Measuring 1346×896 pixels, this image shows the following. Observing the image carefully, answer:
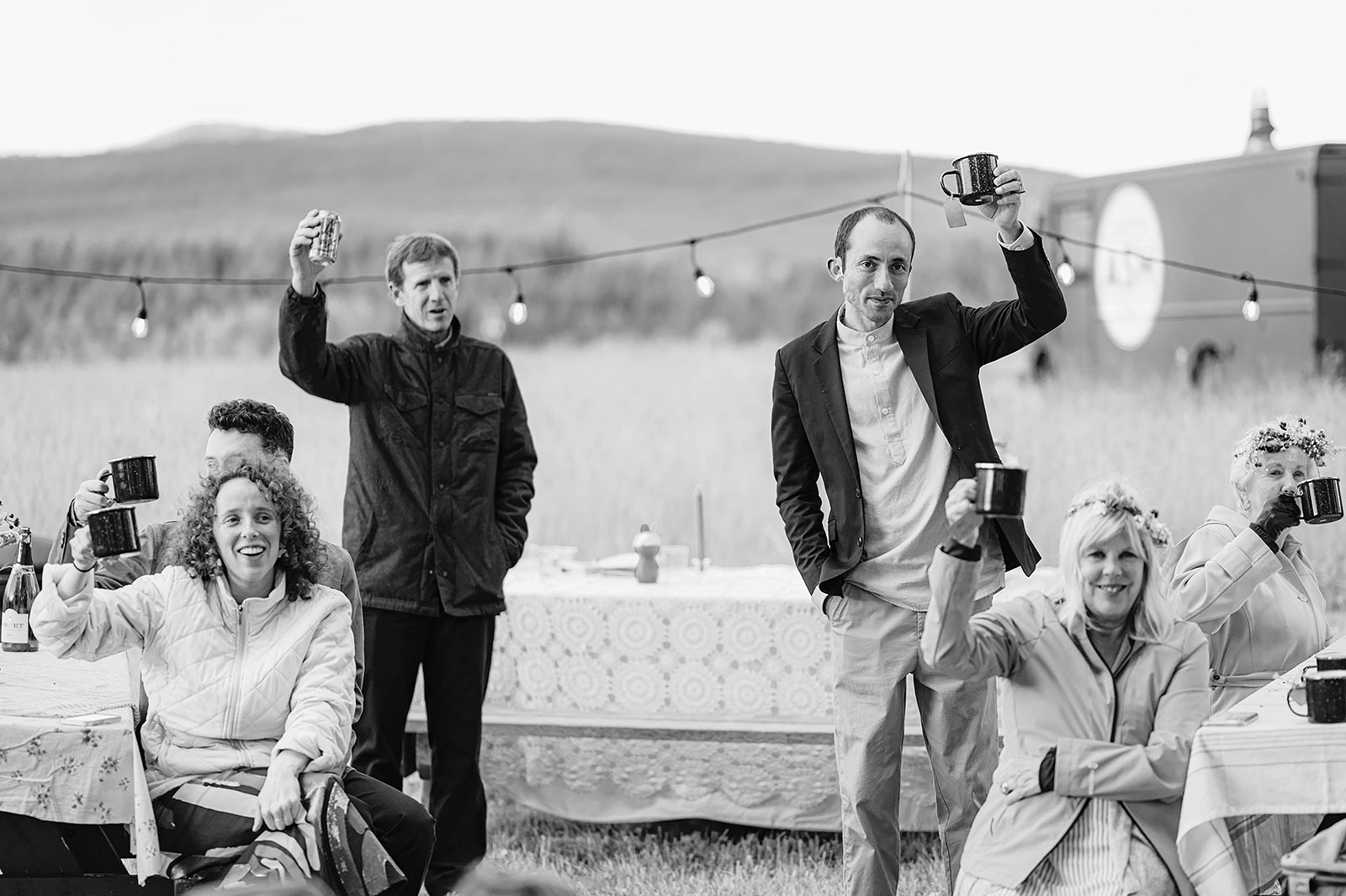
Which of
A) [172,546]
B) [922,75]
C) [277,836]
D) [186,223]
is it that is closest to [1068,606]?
[277,836]

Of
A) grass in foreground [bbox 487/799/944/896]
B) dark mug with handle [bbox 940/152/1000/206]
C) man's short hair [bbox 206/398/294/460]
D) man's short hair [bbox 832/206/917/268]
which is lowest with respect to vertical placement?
grass in foreground [bbox 487/799/944/896]

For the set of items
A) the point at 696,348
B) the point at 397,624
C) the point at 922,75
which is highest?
the point at 922,75

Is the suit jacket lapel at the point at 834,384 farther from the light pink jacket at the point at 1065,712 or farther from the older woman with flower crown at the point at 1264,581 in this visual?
the older woman with flower crown at the point at 1264,581

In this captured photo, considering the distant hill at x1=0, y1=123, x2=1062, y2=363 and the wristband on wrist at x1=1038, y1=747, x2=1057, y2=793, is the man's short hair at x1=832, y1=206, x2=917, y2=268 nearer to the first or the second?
the wristband on wrist at x1=1038, y1=747, x2=1057, y2=793

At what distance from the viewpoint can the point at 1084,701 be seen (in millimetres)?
2297

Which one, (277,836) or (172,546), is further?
(172,546)

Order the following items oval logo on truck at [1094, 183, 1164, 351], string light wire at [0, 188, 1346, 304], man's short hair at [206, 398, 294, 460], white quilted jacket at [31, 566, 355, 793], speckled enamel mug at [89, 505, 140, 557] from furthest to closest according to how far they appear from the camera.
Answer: oval logo on truck at [1094, 183, 1164, 351] < string light wire at [0, 188, 1346, 304] < man's short hair at [206, 398, 294, 460] < white quilted jacket at [31, 566, 355, 793] < speckled enamel mug at [89, 505, 140, 557]

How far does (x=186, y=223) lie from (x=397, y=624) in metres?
4.47

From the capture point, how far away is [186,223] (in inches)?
282

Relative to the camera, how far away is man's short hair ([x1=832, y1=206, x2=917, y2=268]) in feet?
8.96

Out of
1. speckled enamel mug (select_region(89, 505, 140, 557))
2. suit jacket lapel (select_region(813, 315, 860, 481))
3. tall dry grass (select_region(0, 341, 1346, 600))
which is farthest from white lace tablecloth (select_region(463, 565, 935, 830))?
tall dry grass (select_region(0, 341, 1346, 600))

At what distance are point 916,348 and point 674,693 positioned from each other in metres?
1.63

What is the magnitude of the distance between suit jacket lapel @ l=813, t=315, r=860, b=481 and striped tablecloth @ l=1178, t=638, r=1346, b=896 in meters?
0.87

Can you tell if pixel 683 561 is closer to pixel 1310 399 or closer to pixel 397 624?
pixel 397 624
